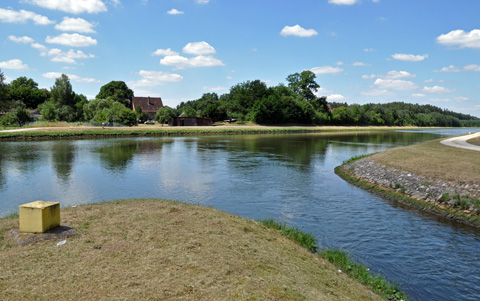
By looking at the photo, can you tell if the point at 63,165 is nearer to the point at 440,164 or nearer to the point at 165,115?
the point at 440,164

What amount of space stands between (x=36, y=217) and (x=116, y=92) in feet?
420

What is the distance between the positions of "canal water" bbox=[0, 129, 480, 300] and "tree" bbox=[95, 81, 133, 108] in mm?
96997

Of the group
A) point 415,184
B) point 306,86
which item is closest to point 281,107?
point 306,86

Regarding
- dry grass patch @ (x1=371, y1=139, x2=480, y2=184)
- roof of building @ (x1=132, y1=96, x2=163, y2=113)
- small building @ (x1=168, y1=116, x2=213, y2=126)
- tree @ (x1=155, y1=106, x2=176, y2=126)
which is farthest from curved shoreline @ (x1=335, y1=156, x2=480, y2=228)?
roof of building @ (x1=132, y1=96, x2=163, y2=113)

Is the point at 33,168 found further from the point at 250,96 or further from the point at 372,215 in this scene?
the point at 250,96

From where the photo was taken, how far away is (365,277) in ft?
28.7

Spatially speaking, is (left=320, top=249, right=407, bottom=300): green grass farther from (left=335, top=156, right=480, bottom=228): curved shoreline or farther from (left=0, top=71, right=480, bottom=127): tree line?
(left=0, top=71, right=480, bottom=127): tree line

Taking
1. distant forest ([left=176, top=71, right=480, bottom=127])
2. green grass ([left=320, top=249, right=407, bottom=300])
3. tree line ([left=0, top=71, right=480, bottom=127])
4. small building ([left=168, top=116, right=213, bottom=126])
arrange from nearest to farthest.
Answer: green grass ([left=320, top=249, right=407, bottom=300])
tree line ([left=0, top=71, right=480, bottom=127])
small building ([left=168, top=116, right=213, bottom=126])
distant forest ([left=176, top=71, right=480, bottom=127])

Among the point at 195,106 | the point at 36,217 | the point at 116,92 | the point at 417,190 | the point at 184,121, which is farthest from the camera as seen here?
the point at 195,106

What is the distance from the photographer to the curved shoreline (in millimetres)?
15602

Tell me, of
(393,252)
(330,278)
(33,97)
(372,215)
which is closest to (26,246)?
(330,278)

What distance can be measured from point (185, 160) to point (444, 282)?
27.3m

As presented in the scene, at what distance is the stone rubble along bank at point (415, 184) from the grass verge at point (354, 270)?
9.77 m

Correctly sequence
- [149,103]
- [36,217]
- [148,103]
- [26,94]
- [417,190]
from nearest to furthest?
1. [36,217]
2. [417,190]
3. [26,94]
4. [148,103]
5. [149,103]
